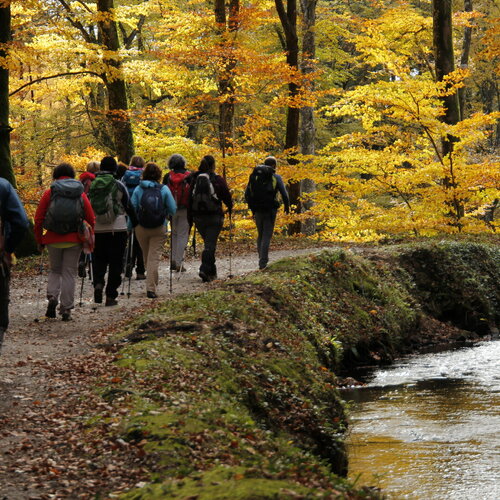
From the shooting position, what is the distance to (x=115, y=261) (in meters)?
11.2

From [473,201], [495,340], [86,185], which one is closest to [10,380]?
[86,185]

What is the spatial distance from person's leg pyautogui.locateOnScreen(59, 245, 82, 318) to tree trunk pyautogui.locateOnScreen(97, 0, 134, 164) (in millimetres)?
8208

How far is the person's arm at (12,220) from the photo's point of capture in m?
6.82

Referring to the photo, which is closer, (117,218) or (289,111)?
(117,218)

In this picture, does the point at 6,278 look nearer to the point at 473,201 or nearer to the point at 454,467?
the point at 454,467

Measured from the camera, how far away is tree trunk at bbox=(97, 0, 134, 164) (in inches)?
683

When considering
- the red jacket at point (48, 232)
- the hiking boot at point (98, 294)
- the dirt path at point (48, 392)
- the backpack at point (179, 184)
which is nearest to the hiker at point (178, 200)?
the backpack at point (179, 184)

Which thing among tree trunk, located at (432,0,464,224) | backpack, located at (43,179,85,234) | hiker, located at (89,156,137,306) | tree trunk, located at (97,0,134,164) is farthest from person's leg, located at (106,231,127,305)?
tree trunk, located at (432,0,464,224)

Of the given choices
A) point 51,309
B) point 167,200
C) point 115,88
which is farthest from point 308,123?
point 51,309

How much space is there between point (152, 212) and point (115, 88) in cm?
804

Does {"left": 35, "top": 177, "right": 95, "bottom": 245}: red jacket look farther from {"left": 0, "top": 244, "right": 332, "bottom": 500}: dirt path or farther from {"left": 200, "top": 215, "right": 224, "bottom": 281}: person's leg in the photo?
{"left": 200, "top": 215, "right": 224, "bottom": 281}: person's leg

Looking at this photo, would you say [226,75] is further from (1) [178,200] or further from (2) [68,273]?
(2) [68,273]

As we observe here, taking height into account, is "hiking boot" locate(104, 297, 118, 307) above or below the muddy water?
above

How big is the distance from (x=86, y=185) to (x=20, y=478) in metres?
7.50
